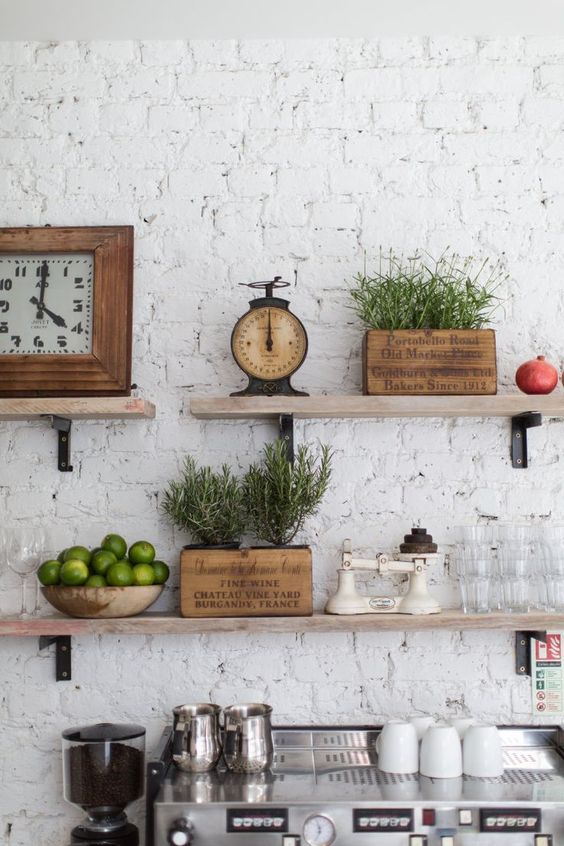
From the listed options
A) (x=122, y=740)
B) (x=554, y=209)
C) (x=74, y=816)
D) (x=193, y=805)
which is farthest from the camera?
(x=554, y=209)

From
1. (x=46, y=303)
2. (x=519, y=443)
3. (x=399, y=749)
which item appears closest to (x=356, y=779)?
(x=399, y=749)

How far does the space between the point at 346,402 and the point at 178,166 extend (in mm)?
Answer: 827

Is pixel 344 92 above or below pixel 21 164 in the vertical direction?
above

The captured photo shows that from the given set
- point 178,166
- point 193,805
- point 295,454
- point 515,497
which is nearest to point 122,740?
point 193,805

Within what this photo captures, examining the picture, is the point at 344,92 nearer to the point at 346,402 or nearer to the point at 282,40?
the point at 282,40

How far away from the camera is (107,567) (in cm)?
206

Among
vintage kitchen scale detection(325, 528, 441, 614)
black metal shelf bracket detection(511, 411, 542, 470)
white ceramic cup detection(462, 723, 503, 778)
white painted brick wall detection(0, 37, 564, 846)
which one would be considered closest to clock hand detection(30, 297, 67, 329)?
white painted brick wall detection(0, 37, 564, 846)

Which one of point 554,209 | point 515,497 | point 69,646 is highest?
point 554,209

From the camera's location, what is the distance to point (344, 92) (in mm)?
2381

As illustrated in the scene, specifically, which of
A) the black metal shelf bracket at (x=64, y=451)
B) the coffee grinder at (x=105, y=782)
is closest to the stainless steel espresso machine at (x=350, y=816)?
the coffee grinder at (x=105, y=782)

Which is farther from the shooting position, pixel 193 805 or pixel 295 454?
pixel 295 454

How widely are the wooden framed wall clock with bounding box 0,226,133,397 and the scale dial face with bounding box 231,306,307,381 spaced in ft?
1.09

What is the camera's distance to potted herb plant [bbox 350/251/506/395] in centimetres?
211

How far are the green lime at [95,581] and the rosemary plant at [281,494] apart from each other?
1.27ft
